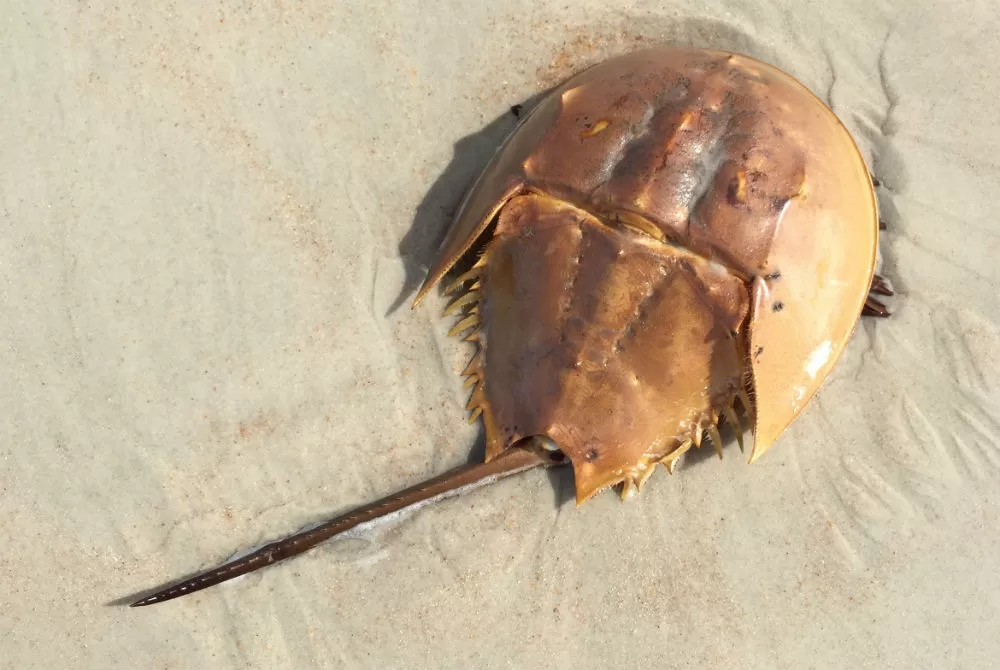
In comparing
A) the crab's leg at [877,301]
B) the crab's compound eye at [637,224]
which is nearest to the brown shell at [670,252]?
the crab's compound eye at [637,224]

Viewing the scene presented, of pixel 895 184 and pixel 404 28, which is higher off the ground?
pixel 404 28

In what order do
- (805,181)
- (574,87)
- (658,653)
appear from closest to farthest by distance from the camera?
(805,181) < (574,87) < (658,653)

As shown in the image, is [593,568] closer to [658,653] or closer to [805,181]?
[658,653]

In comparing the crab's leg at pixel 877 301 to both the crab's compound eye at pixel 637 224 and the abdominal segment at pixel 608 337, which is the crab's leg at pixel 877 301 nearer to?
the abdominal segment at pixel 608 337

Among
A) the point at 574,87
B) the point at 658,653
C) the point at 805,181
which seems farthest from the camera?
the point at 658,653

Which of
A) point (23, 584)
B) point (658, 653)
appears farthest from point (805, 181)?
point (23, 584)

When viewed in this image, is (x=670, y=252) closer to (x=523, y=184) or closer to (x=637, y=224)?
(x=637, y=224)

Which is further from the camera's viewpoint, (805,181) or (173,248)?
(173,248)
